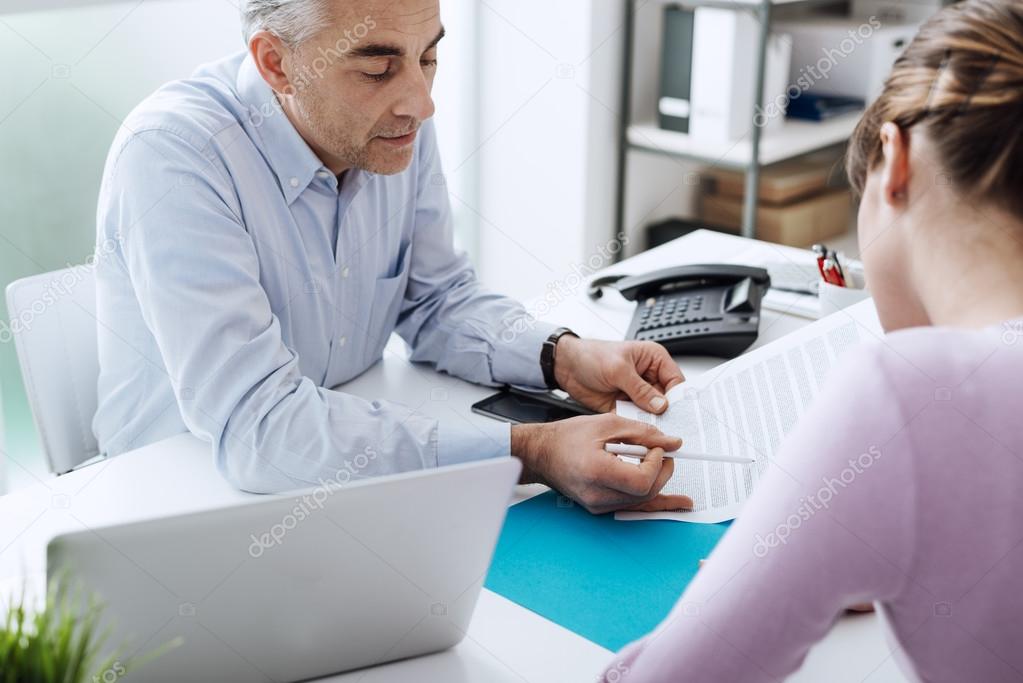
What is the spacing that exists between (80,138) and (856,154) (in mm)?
1905

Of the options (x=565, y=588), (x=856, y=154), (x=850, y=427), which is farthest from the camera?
(x=565, y=588)

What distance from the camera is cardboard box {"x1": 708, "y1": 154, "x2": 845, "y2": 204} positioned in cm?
311

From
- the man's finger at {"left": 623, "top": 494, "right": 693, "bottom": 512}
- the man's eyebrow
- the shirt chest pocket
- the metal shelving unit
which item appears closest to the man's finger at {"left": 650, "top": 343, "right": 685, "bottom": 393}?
the man's finger at {"left": 623, "top": 494, "right": 693, "bottom": 512}

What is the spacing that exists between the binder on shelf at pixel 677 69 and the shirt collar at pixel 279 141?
5.65ft

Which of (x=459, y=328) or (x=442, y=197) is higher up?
(x=442, y=197)

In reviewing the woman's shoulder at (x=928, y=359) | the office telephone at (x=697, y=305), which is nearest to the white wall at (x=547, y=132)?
the office telephone at (x=697, y=305)

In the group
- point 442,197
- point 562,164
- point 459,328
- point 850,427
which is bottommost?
point 562,164

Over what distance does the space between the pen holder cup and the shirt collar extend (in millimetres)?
802

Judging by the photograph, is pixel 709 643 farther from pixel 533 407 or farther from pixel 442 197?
pixel 442 197

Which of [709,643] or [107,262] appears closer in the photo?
[709,643]

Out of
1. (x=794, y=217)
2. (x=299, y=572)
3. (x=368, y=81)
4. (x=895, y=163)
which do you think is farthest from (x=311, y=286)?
(x=794, y=217)

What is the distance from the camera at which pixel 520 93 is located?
10.4ft

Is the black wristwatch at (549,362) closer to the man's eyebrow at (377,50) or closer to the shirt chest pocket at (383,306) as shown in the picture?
the shirt chest pocket at (383,306)

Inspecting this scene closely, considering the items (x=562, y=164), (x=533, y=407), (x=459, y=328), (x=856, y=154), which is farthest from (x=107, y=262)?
→ (x=562, y=164)
